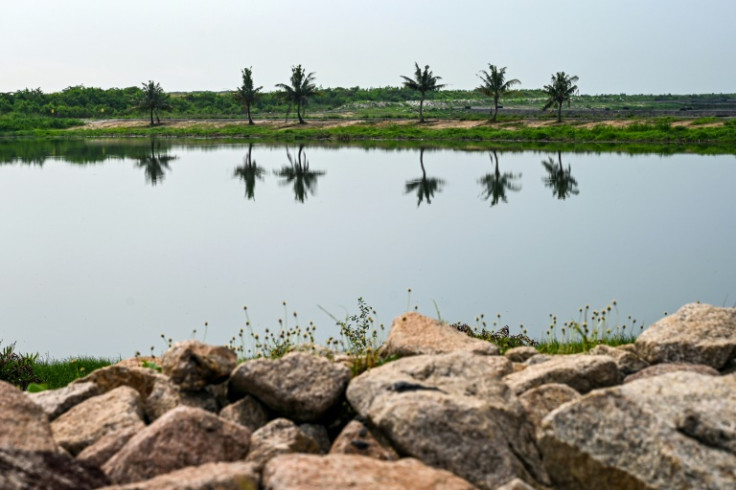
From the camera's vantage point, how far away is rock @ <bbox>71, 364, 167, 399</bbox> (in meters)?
6.95

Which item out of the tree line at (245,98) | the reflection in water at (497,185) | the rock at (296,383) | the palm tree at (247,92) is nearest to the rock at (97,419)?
the rock at (296,383)

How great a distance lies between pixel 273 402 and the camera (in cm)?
637

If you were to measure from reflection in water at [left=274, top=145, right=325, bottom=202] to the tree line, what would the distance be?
110 ft

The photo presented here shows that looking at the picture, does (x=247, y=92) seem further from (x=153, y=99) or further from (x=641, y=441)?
(x=641, y=441)

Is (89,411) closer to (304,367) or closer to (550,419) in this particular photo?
(304,367)

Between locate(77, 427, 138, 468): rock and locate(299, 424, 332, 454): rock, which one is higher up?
locate(77, 427, 138, 468): rock

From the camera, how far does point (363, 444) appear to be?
18.2 feet

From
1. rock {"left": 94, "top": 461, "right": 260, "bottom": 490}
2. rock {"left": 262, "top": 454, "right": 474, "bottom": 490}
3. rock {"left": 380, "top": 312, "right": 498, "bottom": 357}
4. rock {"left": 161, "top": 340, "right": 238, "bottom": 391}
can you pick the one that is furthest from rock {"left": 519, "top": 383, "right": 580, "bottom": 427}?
rock {"left": 161, "top": 340, "right": 238, "bottom": 391}

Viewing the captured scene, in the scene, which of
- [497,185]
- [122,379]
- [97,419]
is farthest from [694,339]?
[497,185]

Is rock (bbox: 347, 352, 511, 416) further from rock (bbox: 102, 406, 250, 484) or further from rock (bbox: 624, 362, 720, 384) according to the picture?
rock (bbox: 624, 362, 720, 384)

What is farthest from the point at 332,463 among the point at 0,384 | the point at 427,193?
the point at 427,193

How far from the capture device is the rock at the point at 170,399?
6547 mm

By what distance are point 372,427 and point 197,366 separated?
5.63ft

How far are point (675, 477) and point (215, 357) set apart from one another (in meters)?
3.61
